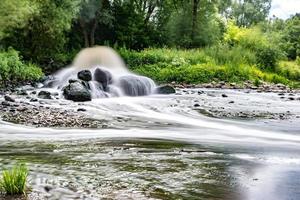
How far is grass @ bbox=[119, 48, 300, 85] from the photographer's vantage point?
3098 centimetres

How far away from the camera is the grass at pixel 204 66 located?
31.0 m

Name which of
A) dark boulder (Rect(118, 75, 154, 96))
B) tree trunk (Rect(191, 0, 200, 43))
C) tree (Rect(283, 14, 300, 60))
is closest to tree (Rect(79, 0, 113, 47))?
tree trunk (Rect(191, 0, 200, 43))

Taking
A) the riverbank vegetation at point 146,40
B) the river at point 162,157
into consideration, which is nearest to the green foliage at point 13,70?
the riverbank vegetation at point 146,40

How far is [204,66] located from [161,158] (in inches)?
941

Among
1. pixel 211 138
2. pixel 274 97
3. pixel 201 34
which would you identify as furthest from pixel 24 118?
pixel 201 34

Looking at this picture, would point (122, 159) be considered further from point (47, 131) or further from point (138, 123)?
point (138, 123)

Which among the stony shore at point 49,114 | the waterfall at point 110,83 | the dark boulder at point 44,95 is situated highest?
the waterfall at point 110,83

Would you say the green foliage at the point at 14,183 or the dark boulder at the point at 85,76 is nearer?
the green foliage at the point at 14,183

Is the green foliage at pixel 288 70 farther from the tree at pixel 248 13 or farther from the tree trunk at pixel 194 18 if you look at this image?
the tree at pixel 248 13

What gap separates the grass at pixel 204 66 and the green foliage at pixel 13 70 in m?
7.47

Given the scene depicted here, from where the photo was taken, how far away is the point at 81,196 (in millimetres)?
6406

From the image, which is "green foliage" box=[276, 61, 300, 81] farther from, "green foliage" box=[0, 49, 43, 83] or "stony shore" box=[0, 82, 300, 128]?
"green foliage" box=[0, 49, 43, 83]

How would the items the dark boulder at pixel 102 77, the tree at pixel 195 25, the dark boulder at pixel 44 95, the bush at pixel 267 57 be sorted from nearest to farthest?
the dark boulder at pixel 44 95, the dark boulder at pixel 102 77, the bush at pixel 267 57, the tree at pixel 195 25

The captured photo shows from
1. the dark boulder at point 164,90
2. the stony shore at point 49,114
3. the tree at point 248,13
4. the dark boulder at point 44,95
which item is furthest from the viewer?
the tree at point 248,13
